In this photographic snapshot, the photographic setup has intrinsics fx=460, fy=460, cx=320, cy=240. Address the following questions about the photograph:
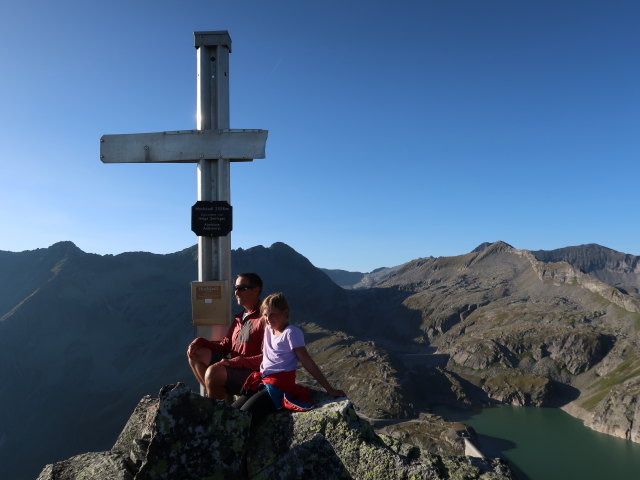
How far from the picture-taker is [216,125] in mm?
10195

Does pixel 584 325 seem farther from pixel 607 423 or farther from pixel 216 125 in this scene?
pixel 216 125

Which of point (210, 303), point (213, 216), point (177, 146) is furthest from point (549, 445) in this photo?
point (177, 146)

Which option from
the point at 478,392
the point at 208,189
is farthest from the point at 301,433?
the point at 478,392

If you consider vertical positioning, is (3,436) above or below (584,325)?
below

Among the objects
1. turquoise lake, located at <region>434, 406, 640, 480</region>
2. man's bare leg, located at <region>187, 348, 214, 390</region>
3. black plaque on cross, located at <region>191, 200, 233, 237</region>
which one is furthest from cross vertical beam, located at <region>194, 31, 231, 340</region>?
turquoise lake, located at <region>434, 406, 640, 480</region>

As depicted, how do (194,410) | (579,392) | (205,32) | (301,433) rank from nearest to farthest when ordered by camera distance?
(194,410)
(301,433)
(205,32)
(579,392)

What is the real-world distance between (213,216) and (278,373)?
460 cm

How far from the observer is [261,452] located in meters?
5.41

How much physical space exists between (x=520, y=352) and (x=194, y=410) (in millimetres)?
200723

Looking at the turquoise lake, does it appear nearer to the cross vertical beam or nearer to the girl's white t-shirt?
the cross vertical beam

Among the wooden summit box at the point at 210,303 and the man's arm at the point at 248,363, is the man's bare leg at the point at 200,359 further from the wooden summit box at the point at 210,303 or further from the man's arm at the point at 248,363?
the wooden summit box at the point at 210,303

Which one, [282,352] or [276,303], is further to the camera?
[276,303]

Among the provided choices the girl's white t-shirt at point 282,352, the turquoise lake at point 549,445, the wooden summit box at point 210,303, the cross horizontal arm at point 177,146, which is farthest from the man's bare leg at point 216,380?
the turquoise lake at point 549,445

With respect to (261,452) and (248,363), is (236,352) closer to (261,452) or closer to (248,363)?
(248,363)
